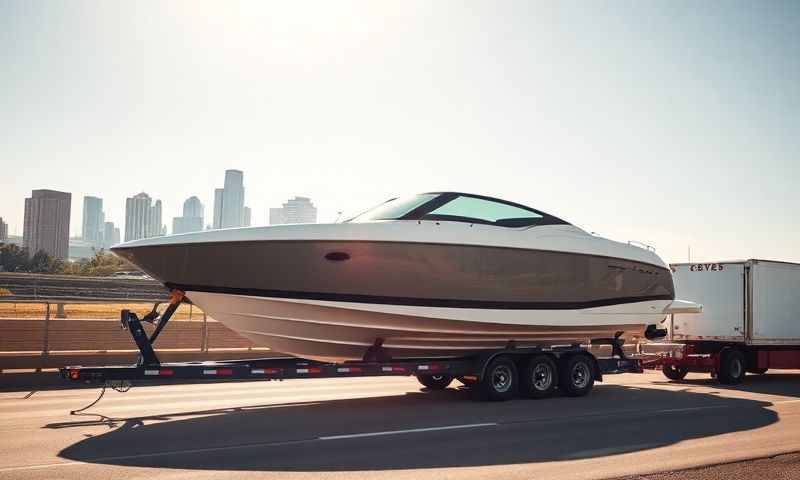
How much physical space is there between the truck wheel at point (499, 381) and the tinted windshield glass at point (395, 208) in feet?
9.47

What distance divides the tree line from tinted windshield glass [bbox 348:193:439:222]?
4014cm

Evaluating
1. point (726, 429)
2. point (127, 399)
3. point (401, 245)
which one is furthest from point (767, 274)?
point (127, 399)

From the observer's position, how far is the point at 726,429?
9.51 meters

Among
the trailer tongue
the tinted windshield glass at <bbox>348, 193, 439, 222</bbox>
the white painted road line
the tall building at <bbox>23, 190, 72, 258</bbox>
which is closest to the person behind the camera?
the white painted road line

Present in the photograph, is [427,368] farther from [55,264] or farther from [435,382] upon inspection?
[55,264]

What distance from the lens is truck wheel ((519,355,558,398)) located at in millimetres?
12500

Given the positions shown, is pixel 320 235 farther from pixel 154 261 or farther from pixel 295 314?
pixel 154 261

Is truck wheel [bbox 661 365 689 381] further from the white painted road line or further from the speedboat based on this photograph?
the white painted road line

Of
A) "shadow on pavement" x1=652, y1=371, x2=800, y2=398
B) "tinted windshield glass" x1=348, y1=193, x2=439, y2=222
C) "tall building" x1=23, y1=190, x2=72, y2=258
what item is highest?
"tall building" x1=23, y1=190, x2=72, y2=258

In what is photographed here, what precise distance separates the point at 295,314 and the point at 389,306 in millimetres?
1399

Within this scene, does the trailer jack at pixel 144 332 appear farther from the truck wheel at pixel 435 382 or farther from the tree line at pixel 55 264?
the tree line at pixel 55 264

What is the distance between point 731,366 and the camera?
16.3 m

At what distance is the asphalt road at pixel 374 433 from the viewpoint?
6.73m

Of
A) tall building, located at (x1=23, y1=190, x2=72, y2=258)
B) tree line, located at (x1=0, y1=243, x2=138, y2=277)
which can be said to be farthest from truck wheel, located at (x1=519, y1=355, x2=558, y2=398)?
tall building, located at (x1=23, y1=190, x2=72, y2=258)
